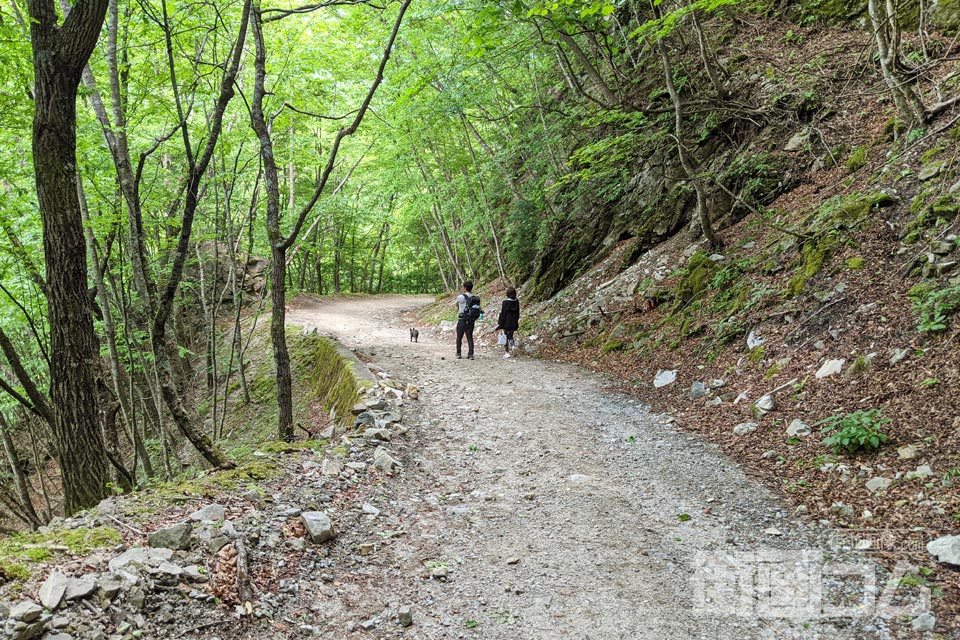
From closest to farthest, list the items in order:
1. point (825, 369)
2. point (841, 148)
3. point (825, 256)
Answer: point (825, 369)
point (825, 256)
point (841, 148)

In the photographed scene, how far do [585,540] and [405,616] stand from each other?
5.24 feet

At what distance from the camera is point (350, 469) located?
5180 millimetres

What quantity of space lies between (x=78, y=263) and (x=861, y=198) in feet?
31.3

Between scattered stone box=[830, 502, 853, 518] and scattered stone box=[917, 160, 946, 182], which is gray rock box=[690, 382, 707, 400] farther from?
scattered stone box=[917, 160, 946, 182]

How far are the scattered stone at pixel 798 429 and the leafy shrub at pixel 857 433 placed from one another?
0.29 m

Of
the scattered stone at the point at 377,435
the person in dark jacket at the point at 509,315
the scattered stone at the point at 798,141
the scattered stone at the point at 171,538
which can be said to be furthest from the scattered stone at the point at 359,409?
the scattered stone at the point at 798,141

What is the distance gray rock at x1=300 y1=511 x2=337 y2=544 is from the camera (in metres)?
3.90

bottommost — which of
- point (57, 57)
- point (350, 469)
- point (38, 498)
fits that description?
point (38, 498)

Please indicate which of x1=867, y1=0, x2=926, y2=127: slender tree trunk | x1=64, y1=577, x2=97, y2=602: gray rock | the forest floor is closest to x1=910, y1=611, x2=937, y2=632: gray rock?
the forest floor

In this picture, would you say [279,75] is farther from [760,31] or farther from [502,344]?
[760,31]

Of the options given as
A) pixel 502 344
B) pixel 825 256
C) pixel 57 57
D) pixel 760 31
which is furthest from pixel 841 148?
pixel 57 57

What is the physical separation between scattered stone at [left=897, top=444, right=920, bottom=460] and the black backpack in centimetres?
784

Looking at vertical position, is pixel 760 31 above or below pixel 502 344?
above

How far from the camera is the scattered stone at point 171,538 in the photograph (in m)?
3.15
